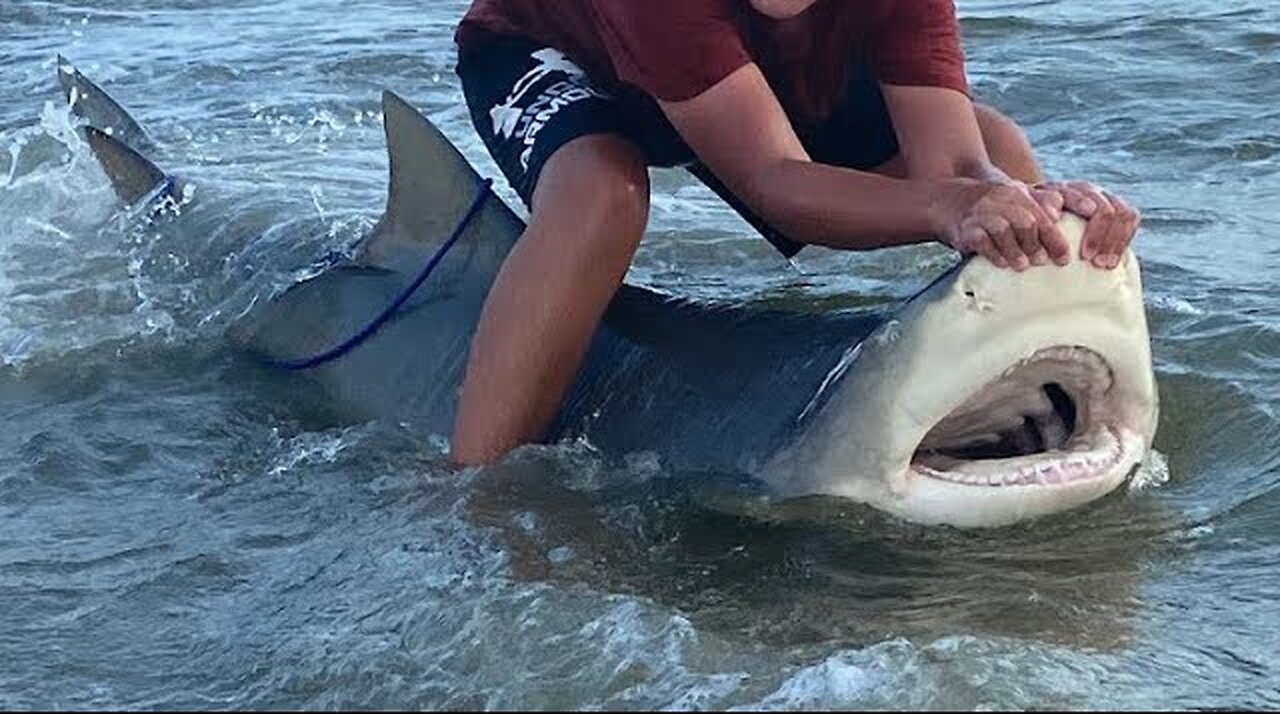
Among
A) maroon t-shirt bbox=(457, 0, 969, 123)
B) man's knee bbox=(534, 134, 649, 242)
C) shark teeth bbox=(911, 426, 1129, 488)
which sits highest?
maroon t-shirt bbox=(457, 0, 969, 123)

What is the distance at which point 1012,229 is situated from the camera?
263 cm

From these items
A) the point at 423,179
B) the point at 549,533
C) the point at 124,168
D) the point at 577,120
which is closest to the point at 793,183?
the point at 577,120

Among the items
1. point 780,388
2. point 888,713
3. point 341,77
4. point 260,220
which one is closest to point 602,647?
point 888,713

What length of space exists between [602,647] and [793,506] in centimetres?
48

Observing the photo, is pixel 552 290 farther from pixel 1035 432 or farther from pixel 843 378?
pixel 1035 432

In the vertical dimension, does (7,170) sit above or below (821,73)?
below

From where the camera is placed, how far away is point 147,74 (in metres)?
7.63

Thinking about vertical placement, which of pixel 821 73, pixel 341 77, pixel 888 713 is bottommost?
pixel 341 77

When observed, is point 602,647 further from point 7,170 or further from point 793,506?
point 7,170

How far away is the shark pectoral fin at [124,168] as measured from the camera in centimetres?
493

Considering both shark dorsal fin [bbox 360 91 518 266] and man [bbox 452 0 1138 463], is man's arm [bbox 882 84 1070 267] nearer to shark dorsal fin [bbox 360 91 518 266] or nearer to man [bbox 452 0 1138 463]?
man [bbox 452 0 1138 463]

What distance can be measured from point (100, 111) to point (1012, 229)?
11.2 ft

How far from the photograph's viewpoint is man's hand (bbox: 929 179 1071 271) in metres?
2.63

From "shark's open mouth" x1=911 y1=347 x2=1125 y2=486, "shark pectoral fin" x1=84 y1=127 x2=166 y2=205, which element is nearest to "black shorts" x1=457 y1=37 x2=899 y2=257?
"shark's open mouth" x1=911 y1=347 x2=1125 y2=486
